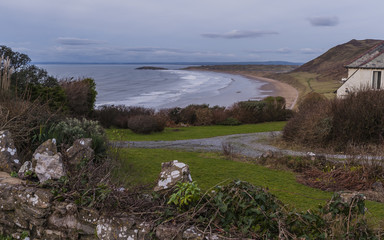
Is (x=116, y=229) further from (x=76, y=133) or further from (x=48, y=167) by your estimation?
(x=76, y=133)

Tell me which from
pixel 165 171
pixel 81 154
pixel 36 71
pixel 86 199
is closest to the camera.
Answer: pixel 86 199

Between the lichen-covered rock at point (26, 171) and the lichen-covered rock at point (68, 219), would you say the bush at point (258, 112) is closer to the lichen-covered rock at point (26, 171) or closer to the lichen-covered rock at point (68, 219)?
the lichen-covered rock at point (26, 171)

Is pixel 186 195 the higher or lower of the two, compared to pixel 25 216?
higher

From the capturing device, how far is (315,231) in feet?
11.2

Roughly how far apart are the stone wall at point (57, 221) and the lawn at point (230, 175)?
8.34ft

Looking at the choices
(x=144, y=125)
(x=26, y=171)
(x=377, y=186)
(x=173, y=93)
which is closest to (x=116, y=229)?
(x=26, y=171)

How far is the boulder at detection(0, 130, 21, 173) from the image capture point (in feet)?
18.0

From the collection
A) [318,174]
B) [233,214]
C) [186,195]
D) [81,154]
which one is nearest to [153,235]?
[186,195]

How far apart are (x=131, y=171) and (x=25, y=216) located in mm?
4618

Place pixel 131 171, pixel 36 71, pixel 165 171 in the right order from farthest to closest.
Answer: pixel 36 71
pixel 131 171
pixel 165 171

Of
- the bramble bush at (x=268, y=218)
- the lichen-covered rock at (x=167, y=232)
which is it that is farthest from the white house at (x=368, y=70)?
the lichen-covered rock at (x=167, y=232)

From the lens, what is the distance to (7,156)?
5590 millimetres

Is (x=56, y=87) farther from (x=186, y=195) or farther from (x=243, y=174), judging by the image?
(x=186, y=195)

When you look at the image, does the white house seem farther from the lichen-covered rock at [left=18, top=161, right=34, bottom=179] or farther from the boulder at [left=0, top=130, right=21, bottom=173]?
the lichen-covered rock at [left=18, top=161, right=34, bottom=179]
